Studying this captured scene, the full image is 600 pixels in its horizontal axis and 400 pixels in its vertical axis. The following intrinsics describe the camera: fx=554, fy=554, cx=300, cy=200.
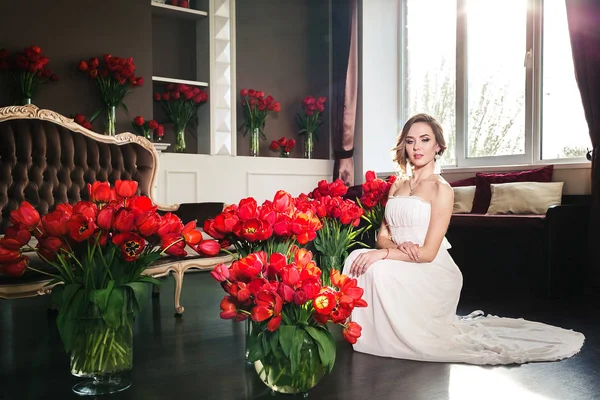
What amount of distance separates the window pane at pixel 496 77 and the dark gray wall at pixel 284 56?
1589mm

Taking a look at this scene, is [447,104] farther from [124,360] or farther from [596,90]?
[124,360]

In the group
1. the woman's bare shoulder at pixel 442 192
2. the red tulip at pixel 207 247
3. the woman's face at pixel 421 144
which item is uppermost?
the woman's face at pixel 421 144

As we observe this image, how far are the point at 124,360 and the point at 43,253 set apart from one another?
0.38m

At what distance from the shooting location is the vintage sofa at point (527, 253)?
347cm

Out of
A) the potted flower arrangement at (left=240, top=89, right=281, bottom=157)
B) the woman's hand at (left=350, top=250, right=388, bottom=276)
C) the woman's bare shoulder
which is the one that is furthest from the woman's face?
the potted flower arrangement at (left=240, top=89, right=281, bottom=157)

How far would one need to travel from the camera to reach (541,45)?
4469 millimetres

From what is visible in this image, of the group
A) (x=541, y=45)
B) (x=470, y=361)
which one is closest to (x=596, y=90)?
(x=541, y=45)

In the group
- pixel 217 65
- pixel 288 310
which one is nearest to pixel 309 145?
pixel 217 65

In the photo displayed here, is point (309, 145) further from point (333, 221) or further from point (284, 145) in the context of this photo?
point (333, 221)

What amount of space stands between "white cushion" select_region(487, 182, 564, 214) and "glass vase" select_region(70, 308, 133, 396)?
3203 millimetres

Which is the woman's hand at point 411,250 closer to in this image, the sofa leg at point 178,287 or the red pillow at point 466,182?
the sofa leg at point 178,287

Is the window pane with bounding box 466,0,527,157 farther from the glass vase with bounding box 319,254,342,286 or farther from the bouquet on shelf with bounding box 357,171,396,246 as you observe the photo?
the glass vase with bounding box 319,254,342,286

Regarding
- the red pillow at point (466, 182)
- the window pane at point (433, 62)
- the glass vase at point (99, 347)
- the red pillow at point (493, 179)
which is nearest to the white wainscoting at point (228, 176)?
the window pane at point (433, 62)

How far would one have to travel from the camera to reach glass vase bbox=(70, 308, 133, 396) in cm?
148
